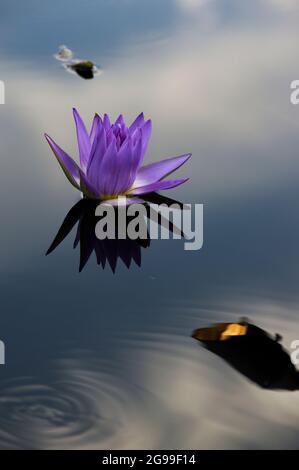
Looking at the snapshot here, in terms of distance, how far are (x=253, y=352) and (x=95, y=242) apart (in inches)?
16.5

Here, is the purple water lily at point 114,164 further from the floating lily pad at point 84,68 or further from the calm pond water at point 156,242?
the floating lily pad at point 84,68

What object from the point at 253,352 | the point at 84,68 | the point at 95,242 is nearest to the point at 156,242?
the point at 95,242

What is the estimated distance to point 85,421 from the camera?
1094 millimetres

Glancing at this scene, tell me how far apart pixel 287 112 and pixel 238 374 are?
1013 mm

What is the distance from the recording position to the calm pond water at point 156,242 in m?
1.12

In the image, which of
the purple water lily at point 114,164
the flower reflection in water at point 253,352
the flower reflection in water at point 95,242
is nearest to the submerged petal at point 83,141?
the purple water lily at point 114,164

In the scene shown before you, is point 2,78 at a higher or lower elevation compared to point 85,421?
higher

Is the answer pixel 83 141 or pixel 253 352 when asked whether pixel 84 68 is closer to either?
pixel 83 141

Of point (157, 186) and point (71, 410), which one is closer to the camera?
point (71, 410)

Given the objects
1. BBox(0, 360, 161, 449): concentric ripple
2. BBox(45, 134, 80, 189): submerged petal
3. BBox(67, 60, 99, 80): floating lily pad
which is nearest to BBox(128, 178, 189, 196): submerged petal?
BBox(45, 134, 80, 189): submerged petal

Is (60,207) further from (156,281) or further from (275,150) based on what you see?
(275,150)

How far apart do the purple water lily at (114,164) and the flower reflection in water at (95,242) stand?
0.16 ft

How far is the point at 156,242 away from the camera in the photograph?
156cm
